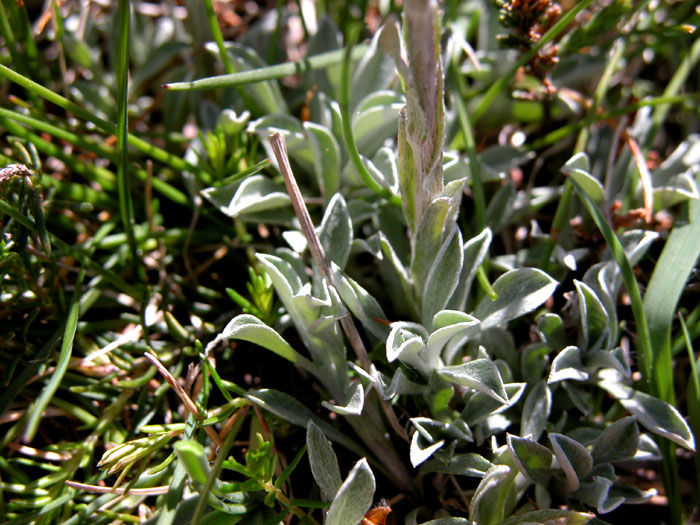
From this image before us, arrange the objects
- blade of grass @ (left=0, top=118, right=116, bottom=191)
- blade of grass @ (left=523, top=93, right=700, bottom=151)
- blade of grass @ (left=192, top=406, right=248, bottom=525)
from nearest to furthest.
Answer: blade of grass @ (left=192, top=406, right=248, bottom=525), blade of grass @ (left=0, top=118, right=116, bottom=191), blade of grass @ (left=523, top=93, right=700, bottom=151)

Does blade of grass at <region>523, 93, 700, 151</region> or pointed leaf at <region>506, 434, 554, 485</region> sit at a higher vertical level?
blade of grass at <region>523, 93, 700, 151</region>

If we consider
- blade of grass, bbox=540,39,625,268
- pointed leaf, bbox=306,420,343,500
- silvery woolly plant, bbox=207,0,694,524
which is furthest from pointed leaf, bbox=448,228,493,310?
pointed leaf, bbox=306,420,343,500

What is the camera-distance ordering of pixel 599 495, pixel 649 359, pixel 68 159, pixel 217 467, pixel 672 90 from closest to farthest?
pixel 217 467 → pixel 599 495 → pixel 649 359 → pixel 68 159 → pixel 672 90

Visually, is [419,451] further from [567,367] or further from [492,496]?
[567,367]

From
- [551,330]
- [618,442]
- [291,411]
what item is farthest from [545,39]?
[291,411]

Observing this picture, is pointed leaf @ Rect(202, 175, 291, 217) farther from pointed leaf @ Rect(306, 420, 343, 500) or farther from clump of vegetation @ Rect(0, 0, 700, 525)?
pointed leaf @ Rect(306, 420, 343, 500)

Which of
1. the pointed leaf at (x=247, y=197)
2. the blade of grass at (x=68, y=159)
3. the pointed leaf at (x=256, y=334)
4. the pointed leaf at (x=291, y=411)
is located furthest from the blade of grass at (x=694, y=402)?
the blade of grass at (x=68, y=159)

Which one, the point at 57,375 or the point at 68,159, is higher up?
the point at 68,159
